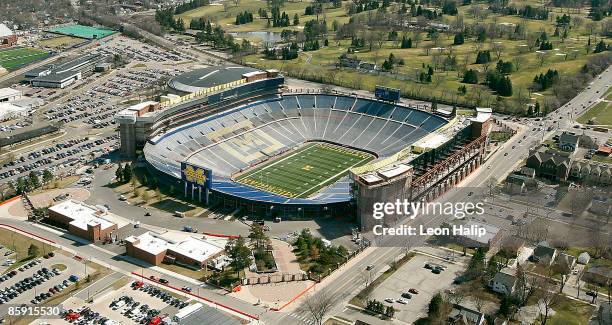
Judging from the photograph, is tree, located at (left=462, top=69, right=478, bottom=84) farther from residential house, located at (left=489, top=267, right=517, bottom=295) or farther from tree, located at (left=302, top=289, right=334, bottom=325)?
tree, located at (left=302, top=289, right=334, bottom=325)

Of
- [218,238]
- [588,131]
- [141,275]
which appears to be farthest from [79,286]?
[588,131]

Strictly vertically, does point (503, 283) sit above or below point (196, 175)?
below

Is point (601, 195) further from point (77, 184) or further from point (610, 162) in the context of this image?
point (77, 184)

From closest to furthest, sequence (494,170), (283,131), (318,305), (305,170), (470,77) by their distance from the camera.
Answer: (318,305) < (305,170) < (494,170) < (283,131) < (470,77)

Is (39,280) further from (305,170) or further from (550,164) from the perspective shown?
(550,164)

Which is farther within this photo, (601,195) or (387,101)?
(387,101)

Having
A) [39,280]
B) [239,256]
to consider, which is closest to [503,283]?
[239,256]
